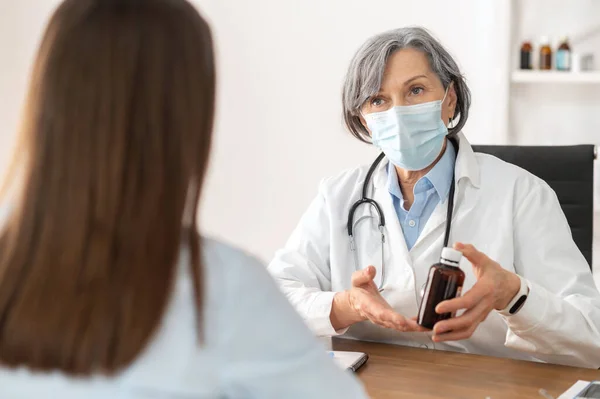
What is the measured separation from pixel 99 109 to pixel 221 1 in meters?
2.91

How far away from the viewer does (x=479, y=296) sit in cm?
158

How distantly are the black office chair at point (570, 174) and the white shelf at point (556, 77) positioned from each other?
881mm

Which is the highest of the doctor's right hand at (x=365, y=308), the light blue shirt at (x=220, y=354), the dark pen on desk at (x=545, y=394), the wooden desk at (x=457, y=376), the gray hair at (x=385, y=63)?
the gray hair at (x=385, y=63)

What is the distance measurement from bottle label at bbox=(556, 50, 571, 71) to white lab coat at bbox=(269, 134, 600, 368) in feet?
3.82

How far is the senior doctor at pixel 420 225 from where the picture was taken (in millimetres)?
1827

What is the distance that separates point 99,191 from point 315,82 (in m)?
2.76

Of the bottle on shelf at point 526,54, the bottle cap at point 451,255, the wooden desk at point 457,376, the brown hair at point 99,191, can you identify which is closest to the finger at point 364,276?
the wooden desk at point 457,376

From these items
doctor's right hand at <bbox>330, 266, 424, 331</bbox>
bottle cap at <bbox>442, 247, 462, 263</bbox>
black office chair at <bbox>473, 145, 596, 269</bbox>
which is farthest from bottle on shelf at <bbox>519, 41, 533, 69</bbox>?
bottle cap at <bbox>442, 247, 462, 263</bbox>

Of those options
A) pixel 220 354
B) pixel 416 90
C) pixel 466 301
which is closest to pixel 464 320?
pixel 466 301

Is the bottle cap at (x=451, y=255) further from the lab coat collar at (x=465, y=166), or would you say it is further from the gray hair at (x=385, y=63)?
the gray hair at (x=385, y=63)

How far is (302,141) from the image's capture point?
3584 mm

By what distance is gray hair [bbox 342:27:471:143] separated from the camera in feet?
6.61

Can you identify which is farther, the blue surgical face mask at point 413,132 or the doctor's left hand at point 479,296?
the blue surgical face mask at point 413,132

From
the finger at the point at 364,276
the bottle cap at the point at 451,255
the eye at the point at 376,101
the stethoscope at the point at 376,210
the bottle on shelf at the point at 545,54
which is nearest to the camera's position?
the bottle cap at the point at 451,255
